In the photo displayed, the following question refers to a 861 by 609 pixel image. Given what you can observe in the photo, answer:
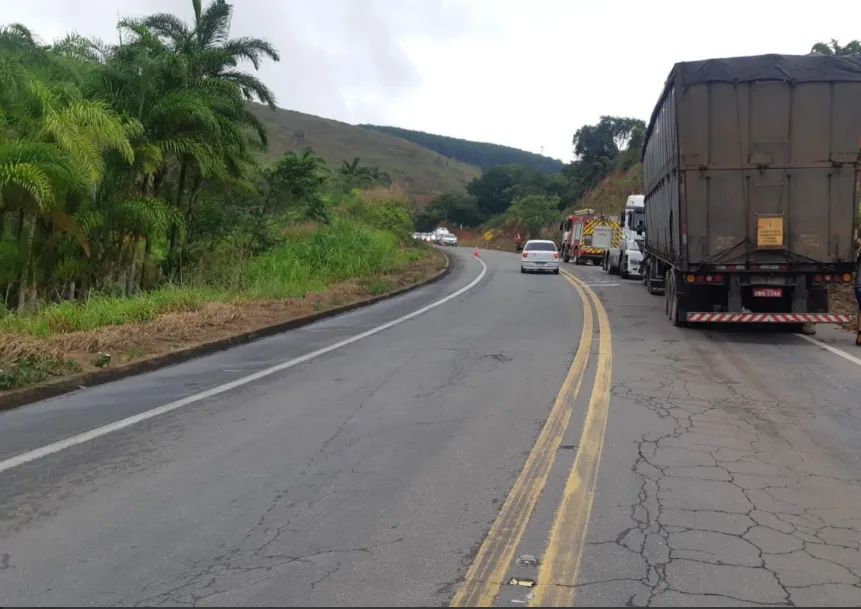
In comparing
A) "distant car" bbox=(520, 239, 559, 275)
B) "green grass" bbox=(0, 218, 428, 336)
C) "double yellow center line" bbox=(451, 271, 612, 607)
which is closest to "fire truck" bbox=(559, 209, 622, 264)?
"distant car" bbox=(520, 239, 559, 275)

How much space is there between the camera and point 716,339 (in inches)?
531

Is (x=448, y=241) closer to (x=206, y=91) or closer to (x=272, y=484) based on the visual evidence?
(x=206, y=91)

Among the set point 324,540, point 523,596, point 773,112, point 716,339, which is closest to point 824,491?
point 523,596

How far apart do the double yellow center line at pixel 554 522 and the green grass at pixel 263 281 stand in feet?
25.4

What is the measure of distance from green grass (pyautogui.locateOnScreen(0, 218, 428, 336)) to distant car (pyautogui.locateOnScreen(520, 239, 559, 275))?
5.08m

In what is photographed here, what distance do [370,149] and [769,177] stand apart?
161864 millimetres

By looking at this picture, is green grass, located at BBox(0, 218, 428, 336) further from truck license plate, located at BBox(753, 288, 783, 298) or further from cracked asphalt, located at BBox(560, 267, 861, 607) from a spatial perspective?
truck license plate, located at BBox(753, 288, 783, 298)

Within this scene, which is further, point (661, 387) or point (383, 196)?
point (383, 196)

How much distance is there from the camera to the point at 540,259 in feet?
110

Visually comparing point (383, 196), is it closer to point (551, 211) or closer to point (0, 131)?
point (0, 131)

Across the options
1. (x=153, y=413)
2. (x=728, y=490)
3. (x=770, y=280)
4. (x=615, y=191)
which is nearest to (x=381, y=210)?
(x=770, y=280)

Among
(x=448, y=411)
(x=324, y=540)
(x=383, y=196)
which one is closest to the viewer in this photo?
(x=324, y=540)

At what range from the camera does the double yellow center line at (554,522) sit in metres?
4.10

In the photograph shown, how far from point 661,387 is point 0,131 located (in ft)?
38.9
